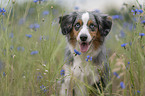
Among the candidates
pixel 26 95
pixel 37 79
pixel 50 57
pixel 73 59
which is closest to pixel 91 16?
pixel 73 59

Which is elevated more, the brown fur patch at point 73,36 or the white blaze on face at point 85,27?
the white blaze on face at point 85,27

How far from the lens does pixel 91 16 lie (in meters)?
3.31

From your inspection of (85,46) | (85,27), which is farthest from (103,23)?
(85,46)

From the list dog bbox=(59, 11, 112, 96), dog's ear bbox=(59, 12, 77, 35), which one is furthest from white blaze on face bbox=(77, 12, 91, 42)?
dog's ear bbox=(59, 12, 77, 35)

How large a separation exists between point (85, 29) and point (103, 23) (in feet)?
1.58

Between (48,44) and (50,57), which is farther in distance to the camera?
(48,44)

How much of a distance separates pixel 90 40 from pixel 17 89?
4.40ft

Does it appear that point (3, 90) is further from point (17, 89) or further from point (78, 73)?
point (78, 73)

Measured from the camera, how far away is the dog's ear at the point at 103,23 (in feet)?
11.0

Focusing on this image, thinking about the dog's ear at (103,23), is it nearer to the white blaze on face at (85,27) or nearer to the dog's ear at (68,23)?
the white blaze on face at (85,27)

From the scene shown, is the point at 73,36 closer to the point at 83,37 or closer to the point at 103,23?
the point at 83,37

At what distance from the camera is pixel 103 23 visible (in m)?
3.45

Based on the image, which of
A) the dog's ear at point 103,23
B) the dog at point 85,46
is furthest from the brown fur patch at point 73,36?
the dog's ear at point 103,23

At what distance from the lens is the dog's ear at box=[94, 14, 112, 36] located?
3355 mm
